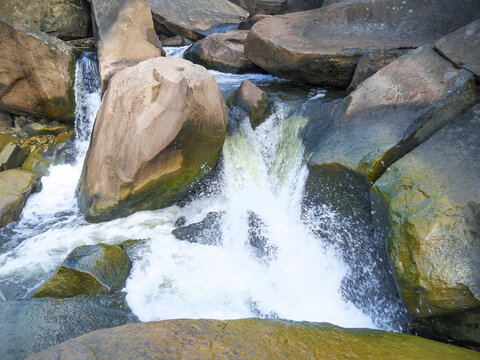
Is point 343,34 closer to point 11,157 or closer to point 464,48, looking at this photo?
point 464,48

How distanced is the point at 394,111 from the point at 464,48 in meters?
1.09

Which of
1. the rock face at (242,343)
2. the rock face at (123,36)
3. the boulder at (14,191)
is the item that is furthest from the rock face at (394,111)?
the rock face at (123,36)

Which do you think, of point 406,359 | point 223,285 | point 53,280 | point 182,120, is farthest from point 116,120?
point 406,359

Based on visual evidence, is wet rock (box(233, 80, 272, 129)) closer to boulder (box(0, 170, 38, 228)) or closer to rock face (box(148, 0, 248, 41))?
boulder (box(0, 170, 38, 228))

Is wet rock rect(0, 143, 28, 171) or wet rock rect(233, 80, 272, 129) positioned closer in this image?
wet rock rect(233, 80, 272, 129)

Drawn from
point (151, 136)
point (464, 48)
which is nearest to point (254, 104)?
point (151, 136)

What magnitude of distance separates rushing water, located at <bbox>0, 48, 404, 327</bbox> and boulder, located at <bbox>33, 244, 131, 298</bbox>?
0.19 m

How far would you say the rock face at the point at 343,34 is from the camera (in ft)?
16.9

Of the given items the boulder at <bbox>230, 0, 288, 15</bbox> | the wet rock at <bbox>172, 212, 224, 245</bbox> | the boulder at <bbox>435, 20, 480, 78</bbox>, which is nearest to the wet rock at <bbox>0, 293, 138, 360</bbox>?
the wet rock at <bbox>172, 212, 224, 245</bbox>

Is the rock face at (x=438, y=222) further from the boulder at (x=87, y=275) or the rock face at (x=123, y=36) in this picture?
the rock face at (x=123, y=36)

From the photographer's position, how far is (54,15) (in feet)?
27.6

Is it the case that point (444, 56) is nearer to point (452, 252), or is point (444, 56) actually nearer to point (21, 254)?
point (452, 252)

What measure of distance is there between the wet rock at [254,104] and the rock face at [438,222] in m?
2.48

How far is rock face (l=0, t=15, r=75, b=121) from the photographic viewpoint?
19.1 feet
